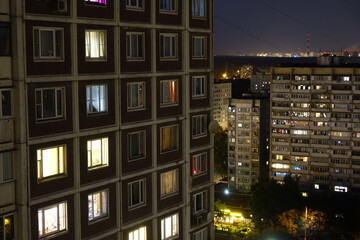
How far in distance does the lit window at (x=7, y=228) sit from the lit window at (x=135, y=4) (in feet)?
22.7

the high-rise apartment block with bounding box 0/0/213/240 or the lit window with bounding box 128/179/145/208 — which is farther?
the lit window with bounding box 128/179/145/208

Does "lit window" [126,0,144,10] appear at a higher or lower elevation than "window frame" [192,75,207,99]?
higher

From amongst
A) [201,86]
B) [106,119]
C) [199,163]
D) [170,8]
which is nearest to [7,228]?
[106,119]

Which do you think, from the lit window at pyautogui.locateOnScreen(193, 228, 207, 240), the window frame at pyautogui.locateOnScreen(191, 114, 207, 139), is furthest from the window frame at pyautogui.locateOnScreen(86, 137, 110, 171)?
the lit window at pyautogui.locateOnScreen(193, 228, 207, 240)

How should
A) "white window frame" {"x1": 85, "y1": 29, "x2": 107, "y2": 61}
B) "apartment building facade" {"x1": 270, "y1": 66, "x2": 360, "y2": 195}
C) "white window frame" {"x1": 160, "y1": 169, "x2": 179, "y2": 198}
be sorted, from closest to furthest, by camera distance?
"white window frame" {"x1": 85, "y1": 29, "x2": 107, "y2": 61} < "white window frame" {"x1": 160, "y1": 169, "x2": 179, "y2": 198} < "apartment building facade" {"x1": 270, "y1": 66, "x2": 360, "y2": 195}

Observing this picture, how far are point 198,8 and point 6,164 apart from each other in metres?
9.32

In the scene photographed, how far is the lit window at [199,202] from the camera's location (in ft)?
65.9

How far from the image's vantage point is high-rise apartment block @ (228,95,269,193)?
92.0 m

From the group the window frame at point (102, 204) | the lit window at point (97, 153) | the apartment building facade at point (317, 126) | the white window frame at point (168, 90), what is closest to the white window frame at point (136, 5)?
the white window frame at point (168, 90)

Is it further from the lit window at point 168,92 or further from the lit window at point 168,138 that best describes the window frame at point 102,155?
the lit window at point 168,92

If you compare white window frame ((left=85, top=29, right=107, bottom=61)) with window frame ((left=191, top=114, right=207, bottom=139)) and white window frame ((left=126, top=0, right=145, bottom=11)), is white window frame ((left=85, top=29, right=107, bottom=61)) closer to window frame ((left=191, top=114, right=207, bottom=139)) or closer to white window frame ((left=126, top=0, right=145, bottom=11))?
white window frame ((left=126, top=0, right=145, bottom=11))

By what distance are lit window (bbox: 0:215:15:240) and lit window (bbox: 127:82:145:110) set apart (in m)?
4.92

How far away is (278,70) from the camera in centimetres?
8550

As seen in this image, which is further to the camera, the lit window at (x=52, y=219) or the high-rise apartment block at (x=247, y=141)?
the high-rise apartment block at (x=247, y=141)
